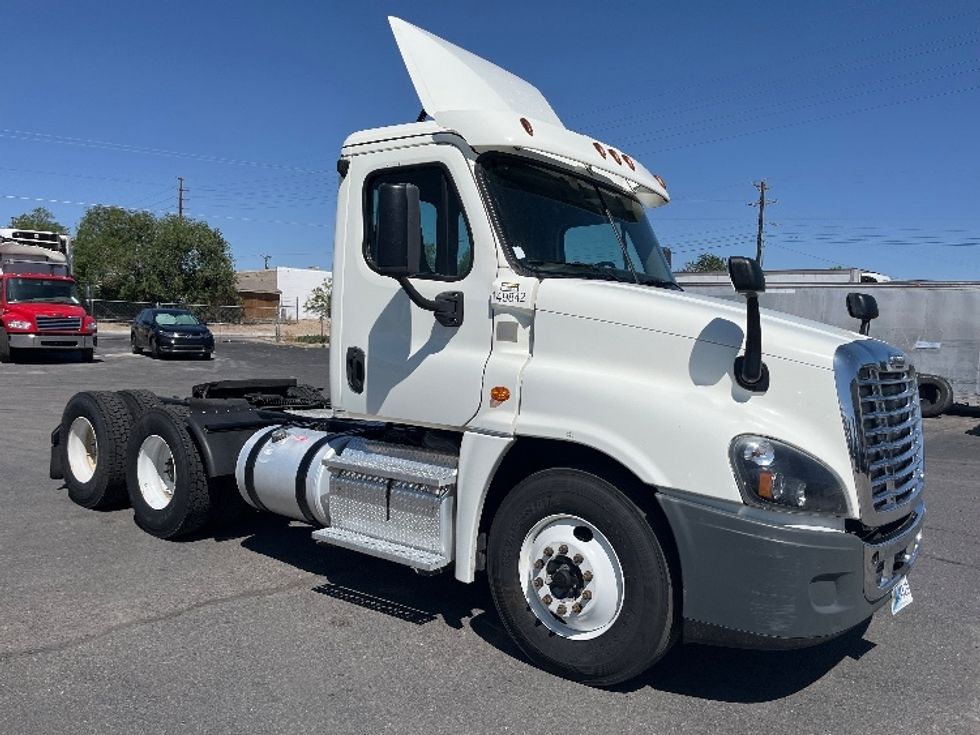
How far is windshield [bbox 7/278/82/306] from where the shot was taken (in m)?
22.6

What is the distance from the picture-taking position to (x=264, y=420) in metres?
5.91

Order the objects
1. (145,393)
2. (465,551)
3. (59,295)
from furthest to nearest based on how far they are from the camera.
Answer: (59,295), (145,393), (465,551)

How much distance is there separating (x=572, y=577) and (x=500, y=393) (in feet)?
3.14

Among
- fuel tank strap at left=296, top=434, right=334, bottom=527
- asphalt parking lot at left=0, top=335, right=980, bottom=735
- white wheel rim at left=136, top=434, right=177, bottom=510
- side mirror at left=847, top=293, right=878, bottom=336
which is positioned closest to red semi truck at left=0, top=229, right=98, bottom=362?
asphalt parking lot at left=0, top=335, right=980, bottom=735

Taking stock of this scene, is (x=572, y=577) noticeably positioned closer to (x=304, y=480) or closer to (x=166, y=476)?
(x=304, y=480)

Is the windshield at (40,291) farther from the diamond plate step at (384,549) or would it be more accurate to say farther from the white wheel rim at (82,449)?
the diamond plate step at (384,549)

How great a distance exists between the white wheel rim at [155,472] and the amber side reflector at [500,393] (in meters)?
3.10

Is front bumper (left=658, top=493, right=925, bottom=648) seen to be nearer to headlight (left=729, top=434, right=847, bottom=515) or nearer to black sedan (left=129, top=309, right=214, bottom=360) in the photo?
headlight (left=729, top=434, right=847, bottom=515)

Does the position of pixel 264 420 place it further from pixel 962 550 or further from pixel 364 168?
pixel 962 550


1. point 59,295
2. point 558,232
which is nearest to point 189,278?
point 59,295

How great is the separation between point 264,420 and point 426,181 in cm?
237

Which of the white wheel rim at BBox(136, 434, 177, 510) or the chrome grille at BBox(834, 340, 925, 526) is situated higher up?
the chrome grille at BBox(834, 340, 925, 526)

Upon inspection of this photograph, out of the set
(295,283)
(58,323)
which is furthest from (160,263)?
(58,323)

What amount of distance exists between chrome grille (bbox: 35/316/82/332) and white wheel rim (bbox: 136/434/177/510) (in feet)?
60.5
